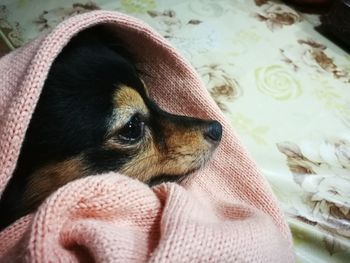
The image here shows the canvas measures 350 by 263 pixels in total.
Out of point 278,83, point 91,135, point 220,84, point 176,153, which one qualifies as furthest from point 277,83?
point 91,135

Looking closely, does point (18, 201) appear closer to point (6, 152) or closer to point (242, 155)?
point (6, 152)

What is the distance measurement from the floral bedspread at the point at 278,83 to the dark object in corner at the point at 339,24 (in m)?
0.03

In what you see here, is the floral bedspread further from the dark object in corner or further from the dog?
the dog

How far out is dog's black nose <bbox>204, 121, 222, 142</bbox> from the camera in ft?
2.37

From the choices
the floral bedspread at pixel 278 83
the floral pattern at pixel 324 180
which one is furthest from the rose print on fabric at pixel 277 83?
the floral pattern at pixel 324 180

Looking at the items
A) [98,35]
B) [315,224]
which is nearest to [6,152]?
[98,35]

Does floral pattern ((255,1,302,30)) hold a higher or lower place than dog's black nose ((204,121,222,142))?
lower


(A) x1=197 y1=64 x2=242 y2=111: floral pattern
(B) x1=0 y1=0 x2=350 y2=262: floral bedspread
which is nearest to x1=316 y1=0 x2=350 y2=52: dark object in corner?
(B) x1=0 y1=0 x2=350 y2=262: floral bedspread

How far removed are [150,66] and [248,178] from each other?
0.92 feet

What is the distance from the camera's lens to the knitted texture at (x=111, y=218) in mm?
435

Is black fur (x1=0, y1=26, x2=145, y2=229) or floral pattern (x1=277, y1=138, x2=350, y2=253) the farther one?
floral pattern (x1=277, y1=138, x2=350, y2=253)

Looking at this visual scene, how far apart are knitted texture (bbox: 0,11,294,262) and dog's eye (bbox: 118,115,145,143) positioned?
0.46 feet

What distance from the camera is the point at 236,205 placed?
0.67 metres

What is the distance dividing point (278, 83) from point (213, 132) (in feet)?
1.28
